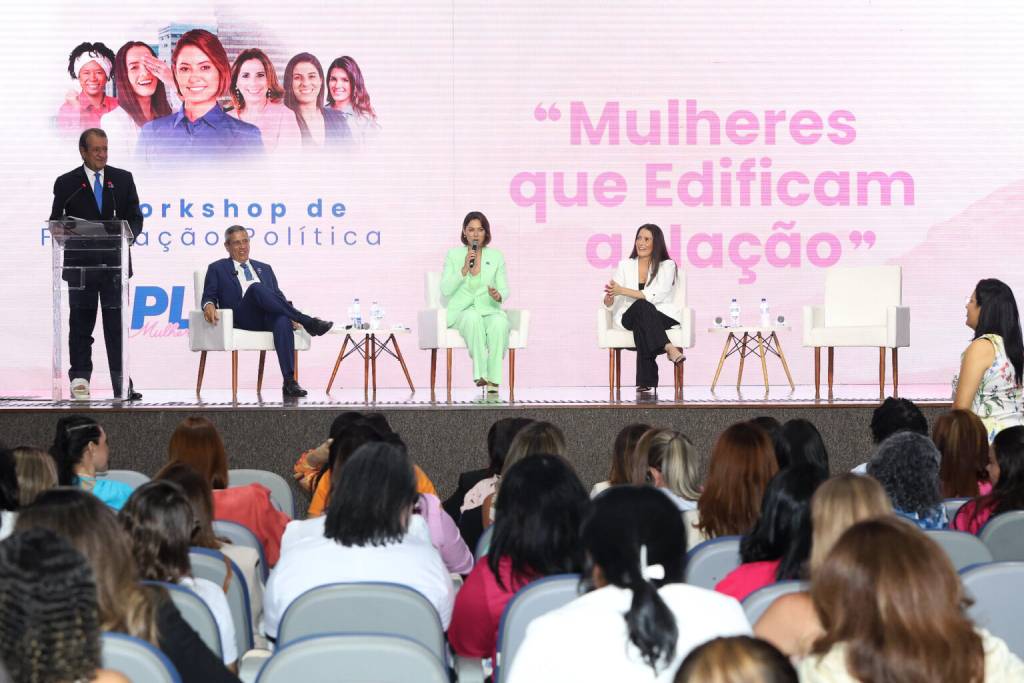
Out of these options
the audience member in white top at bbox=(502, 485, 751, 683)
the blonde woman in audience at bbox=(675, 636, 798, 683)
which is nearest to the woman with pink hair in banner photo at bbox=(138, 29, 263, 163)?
the audience member in white top at bbox=(502, 485, 751, 683)

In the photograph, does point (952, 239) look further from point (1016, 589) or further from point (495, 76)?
point (1016, 589)

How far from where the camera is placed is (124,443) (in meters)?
6.14

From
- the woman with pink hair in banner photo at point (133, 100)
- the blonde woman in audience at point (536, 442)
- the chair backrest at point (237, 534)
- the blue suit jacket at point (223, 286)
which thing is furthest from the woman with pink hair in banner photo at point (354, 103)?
the chair backrest at point (237, 534)

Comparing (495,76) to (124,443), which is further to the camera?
(495,76)

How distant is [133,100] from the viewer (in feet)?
30.0

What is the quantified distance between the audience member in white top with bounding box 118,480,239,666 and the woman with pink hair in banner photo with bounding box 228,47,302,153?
23.3ft

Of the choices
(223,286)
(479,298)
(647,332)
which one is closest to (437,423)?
→ (479,298)

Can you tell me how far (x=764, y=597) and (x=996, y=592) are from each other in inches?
20.4

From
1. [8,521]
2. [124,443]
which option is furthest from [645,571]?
[124,443]

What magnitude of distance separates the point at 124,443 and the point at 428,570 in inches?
152

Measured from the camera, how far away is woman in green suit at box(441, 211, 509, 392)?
711cm

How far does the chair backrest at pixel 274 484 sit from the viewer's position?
14.1 ft

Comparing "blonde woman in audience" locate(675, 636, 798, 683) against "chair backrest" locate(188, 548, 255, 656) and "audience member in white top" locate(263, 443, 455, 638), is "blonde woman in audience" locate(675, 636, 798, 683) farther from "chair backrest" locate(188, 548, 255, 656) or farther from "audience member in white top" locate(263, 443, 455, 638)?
"chair backrest" locate(188, 548, 255, 656)

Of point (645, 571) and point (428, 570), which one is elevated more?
point (645, 571)
